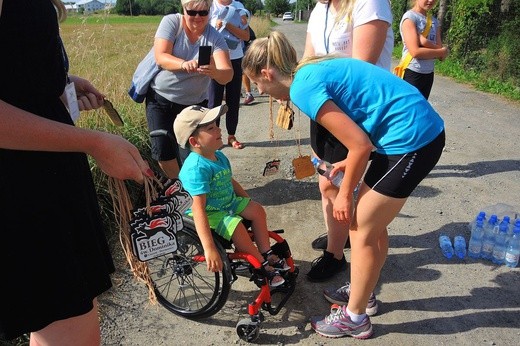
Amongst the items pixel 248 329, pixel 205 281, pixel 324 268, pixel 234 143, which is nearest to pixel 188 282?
pixel 205 281

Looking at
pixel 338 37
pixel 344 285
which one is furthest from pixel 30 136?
pixel 344 285

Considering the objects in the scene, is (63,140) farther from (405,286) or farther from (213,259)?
(405,286)

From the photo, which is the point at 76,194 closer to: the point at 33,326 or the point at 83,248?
the point at 83,248

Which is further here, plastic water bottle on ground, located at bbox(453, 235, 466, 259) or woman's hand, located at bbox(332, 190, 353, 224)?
plastic water bottle on ground, located at bbox(453, 235, 466, 259)

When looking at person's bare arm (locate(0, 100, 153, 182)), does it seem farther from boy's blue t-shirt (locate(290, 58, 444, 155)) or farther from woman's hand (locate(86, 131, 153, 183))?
boy's blue t-shirt (locate(290, 58, 444, 155))

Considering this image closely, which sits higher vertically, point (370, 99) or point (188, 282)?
point (370, 99)

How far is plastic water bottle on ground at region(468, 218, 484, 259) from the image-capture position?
3.43 meters

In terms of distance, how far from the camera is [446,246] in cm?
347

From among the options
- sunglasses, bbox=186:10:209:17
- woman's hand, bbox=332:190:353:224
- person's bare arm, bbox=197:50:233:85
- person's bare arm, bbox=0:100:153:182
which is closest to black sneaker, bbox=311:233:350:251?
Answer: woman's hand, bbox=332:190:353:224

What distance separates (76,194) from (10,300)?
0.34 m

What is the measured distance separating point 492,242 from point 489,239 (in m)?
0.03

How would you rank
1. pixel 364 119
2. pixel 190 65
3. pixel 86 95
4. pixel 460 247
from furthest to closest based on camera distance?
pixel 460 247, pixel 190 65, pixel 364 119, pixel 86 95

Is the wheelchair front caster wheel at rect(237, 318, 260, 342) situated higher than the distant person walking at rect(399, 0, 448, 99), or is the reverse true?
the distant person walking at rect(399, 0, 448, 99)

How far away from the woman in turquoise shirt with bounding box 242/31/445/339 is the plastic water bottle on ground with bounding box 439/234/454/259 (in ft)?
4.68
